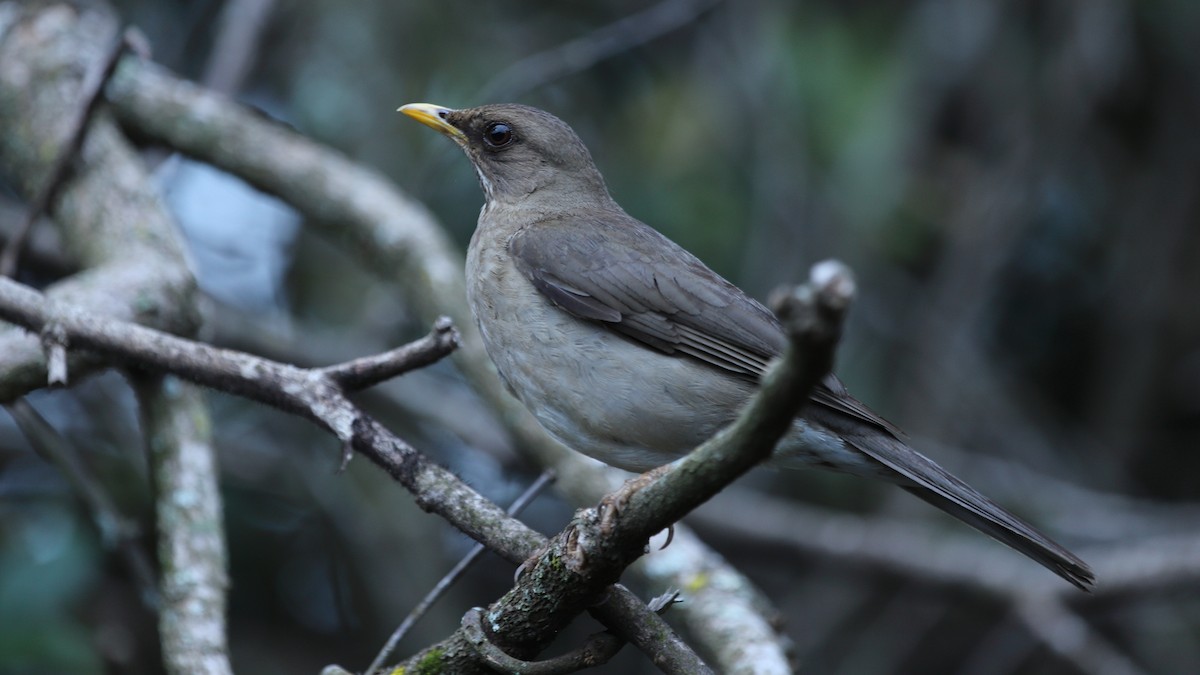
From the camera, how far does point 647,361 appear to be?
13.1 feet

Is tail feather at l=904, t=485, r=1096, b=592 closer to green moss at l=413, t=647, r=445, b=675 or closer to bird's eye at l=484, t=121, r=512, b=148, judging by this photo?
green moss at l=413, t=647, r=445, b=675

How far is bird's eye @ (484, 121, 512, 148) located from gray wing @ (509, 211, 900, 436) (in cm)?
79

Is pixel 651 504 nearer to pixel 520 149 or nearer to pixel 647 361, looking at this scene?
pixel 647 361

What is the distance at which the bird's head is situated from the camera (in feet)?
16.8

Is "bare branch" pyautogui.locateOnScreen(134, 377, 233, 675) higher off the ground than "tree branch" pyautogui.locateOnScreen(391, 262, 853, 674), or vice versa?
"tree branch" pyautogui.locateOnScreen(391, 262, 853, 674)

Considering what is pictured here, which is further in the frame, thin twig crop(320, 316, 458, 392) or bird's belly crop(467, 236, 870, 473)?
bird's belly crop(467, 236, 870, 473)

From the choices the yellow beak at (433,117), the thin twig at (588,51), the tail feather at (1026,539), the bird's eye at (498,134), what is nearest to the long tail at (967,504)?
the tail feather at (1026,539)

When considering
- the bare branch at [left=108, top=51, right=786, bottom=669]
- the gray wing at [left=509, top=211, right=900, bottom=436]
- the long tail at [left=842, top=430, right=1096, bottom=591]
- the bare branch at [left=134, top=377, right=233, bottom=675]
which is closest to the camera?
the long tail at [left=842, top=430, right=1096, bottom=591]

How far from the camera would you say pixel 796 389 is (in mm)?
2072

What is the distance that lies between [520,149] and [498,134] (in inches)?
4.5

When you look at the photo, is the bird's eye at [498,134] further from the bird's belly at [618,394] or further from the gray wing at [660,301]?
the bird's belly at [618,394]

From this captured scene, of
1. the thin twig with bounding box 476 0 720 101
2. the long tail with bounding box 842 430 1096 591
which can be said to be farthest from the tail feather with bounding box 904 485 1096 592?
the thin twig with bounding box 476 0 720 101

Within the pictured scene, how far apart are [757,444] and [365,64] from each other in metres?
5.10

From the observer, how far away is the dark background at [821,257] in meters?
6.30
